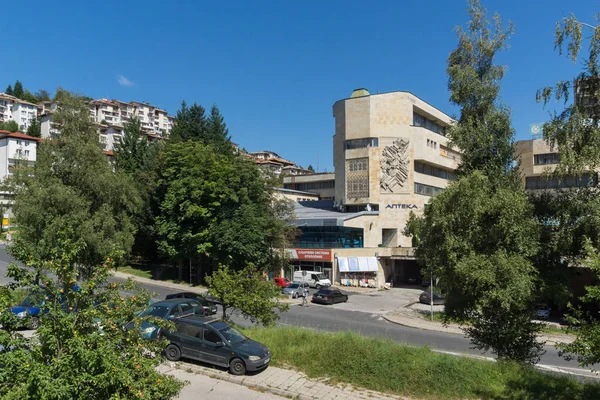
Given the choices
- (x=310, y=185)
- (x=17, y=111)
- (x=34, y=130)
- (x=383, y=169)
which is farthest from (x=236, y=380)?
(x=17, y=111)

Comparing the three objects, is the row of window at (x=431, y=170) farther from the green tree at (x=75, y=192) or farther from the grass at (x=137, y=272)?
the green tree at (x=75, y=192)

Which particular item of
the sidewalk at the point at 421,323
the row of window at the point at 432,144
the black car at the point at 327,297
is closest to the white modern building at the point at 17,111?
the row of window at the point at 432,144

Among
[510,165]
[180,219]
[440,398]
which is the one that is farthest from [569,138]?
[180,219]


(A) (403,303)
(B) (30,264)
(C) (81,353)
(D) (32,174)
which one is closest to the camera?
(C) (81,353)

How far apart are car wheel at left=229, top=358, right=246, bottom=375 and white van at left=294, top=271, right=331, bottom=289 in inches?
1202

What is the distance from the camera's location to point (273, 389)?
11.7m

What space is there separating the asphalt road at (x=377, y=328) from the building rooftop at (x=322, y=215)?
1256cm

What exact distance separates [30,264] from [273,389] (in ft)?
25.7

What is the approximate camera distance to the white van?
43000 millimetres

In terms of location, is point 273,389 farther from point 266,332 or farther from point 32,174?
point 32,174

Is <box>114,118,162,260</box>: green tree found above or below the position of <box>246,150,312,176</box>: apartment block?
below

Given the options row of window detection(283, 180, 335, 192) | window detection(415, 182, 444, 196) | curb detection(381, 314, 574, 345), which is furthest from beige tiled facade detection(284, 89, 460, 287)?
row of window detection(283, 180, 335, 192)

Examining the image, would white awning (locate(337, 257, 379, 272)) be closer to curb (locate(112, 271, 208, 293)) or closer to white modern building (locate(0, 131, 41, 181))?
curb (locate(112, 271, 208, 293))

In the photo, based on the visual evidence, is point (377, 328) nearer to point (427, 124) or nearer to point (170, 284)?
point (170, 284)
